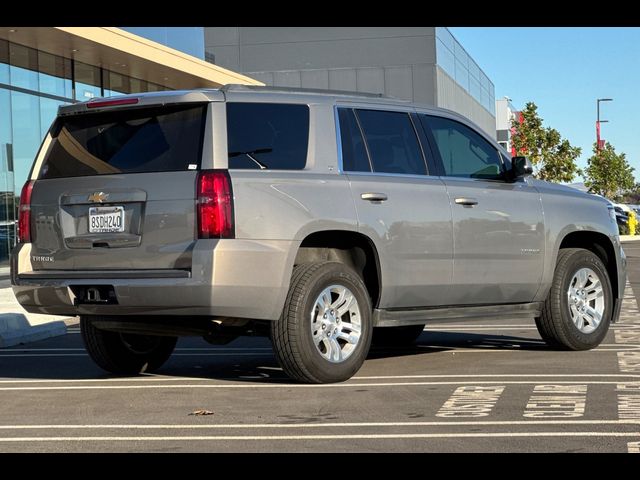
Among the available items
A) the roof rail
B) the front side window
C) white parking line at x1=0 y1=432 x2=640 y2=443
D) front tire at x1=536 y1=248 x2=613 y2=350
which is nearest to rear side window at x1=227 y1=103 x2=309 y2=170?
the roof rail

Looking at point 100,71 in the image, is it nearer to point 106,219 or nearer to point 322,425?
point 106,219

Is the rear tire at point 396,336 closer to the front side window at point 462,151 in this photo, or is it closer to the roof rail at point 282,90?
the front side window at point 462,151

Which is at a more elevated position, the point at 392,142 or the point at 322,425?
the point at 392,142

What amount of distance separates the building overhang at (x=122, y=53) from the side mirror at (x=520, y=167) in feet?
43.1

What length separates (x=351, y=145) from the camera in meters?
8.99

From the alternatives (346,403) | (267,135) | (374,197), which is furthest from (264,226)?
(346,403)

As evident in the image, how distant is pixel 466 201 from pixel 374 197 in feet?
3.39

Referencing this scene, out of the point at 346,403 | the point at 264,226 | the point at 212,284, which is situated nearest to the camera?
the point at 346,403

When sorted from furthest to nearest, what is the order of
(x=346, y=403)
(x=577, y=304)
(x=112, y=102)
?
1. (x=577, y=304)
2. (x=112, y=102)
3. (x=346, y=403)

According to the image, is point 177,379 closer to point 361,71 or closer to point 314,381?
point 314,381

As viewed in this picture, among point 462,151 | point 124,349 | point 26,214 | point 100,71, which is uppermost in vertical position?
point 100,71

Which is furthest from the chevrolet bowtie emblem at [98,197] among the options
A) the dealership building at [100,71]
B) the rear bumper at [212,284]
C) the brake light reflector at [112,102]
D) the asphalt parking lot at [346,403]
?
the dealership building at [100,71]
